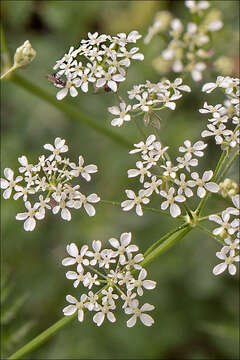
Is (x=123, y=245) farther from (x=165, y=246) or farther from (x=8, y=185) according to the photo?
(x=8, y=185)

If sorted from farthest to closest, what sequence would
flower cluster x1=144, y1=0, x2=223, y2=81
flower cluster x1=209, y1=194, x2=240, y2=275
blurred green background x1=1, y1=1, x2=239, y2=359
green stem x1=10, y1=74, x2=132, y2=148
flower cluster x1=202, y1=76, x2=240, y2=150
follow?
blurred green background x1=1, y1=1, x2=239, y2=359, flower cluster x1=144, y1=0, x2=223, y2=81, green stem x1=10, y1=74, x2=132, y2=148, flower cluster x1=202, y1=76, x2=240, y2=150, flower cluster x1=209, y1=194, x2=240, y2=275

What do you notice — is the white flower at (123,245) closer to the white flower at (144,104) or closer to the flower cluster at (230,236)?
the flower cluster at (230,236)

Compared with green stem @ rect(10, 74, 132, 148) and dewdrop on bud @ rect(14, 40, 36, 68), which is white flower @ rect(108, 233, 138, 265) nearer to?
dewdrop on bud @ rect(14, 40, 36, 68)

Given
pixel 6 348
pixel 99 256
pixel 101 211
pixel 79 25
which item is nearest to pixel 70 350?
pixel 6 348

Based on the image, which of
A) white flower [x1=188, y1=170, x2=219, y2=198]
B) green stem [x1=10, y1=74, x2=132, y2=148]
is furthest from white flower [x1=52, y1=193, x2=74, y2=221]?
green stem [x1=10, y1=74, x2=132, y2=148]

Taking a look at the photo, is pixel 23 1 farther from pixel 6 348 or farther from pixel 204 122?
pixel 6 348

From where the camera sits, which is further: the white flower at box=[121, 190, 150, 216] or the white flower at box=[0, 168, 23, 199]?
the white flower at box=[0, 168, 23, 199]

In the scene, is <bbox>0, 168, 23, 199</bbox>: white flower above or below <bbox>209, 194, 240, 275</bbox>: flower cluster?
above
